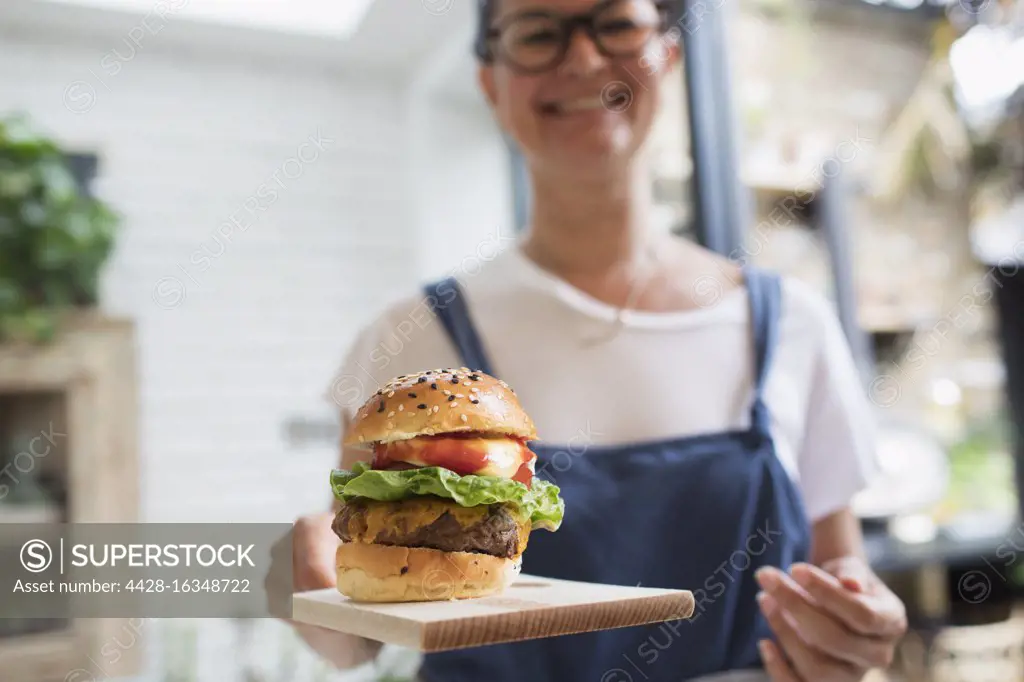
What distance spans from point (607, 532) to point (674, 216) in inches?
46.9

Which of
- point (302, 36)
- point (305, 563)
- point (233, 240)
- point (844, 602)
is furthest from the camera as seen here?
point (233, 240)

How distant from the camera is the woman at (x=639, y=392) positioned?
32.2 inches

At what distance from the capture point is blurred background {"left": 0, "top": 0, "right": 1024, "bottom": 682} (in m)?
2.41

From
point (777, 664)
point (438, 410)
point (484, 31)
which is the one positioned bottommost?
point (777, 664)

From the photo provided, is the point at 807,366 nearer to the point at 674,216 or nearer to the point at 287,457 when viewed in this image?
the point at 674,216

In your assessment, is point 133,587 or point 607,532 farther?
point 607,532

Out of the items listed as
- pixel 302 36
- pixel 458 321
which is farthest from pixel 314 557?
pixel 302 36

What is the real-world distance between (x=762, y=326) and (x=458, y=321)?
0.31 meters

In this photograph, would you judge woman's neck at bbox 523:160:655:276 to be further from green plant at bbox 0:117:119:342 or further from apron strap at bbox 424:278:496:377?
green plant at bbox 0:117:119:342

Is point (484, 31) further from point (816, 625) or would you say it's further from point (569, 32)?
point (816, 625)

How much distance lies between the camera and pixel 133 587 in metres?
0.66

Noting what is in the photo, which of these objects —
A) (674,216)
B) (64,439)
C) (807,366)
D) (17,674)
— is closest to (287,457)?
(64,439)

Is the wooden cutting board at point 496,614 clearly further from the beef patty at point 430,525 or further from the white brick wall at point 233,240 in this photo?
the white brick wall at point 233,240

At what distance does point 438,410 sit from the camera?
0.62m
